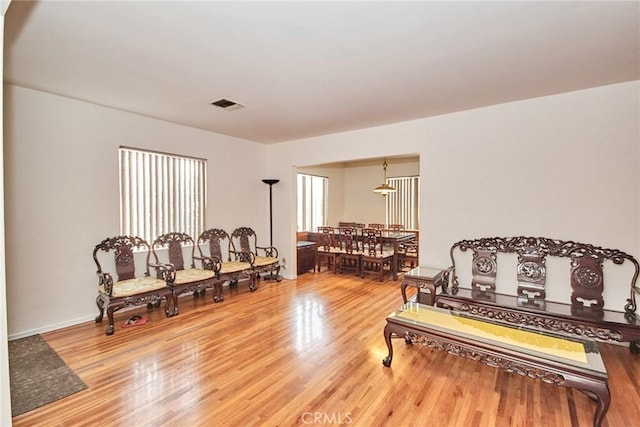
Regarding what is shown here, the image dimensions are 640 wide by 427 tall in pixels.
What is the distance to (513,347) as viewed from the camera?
2260 millimetres

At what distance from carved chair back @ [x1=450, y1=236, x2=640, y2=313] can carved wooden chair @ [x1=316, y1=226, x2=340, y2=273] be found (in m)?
2.89

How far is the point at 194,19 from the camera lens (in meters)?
2.00

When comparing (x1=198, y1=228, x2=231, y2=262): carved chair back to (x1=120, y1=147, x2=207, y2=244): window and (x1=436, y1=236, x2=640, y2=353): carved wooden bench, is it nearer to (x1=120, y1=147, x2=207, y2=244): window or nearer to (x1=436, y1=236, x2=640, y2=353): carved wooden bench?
(x1=120, y1=147, x2=207, y2=244): window

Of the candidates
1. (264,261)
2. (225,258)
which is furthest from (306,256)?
(225,258)

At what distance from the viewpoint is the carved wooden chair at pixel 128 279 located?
3.45 meters

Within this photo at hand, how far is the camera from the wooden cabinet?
6341mm

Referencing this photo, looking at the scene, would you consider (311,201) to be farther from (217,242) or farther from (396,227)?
(217,242)

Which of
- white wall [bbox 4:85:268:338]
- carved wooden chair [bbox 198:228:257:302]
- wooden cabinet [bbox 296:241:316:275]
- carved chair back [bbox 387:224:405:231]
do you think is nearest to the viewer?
white wall [bbox 4:85:268:338]

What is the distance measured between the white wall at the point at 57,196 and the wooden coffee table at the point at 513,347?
3.70m

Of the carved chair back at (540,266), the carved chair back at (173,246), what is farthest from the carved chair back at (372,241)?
the carved chair back at (173,246)

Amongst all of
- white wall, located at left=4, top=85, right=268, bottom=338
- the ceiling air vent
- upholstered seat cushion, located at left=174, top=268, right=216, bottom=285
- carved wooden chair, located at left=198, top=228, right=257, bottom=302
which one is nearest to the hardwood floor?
white wall, located at left=4, top=85, right=268, bottom=338

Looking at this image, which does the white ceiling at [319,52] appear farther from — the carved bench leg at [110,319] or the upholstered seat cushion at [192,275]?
the carved bench leg at [110,319]

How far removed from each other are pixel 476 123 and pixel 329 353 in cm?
326

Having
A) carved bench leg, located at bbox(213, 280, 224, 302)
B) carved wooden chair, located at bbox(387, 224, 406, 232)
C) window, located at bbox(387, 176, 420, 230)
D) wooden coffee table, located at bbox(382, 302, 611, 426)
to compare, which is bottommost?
carved bench leg, located at bbox(213, 280, 224, 302)
